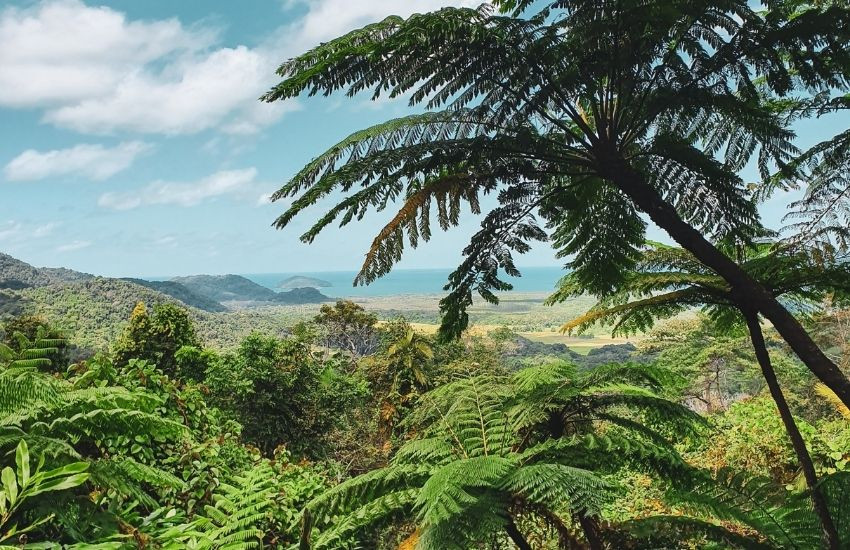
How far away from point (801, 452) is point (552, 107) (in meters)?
2.28

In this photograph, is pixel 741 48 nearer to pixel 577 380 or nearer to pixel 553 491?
pixel 577 380

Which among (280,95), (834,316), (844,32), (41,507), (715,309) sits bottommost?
(834,316)

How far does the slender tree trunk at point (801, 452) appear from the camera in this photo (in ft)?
6.60

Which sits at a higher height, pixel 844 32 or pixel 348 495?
pixel 844 32

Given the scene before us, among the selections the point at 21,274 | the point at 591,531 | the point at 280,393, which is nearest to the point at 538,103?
the point at 591,531

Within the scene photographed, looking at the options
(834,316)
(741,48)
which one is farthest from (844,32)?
(834,316)

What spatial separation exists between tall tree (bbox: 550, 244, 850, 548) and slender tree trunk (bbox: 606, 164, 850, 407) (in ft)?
0.77

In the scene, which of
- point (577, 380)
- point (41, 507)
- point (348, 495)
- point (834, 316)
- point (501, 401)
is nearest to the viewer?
point (41, 507)

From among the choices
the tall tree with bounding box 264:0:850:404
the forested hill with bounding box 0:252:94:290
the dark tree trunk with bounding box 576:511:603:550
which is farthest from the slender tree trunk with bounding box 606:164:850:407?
the forested hill with bounding box 0:252:94:290

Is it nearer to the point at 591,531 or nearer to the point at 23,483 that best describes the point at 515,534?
the point at 591,531

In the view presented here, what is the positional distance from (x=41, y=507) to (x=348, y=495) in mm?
1167

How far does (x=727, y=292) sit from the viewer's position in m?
2.84

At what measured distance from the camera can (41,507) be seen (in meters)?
1.38

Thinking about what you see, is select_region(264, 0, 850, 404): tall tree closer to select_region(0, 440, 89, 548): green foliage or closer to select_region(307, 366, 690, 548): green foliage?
select_region(307, 366, 690, 548): green foliage
